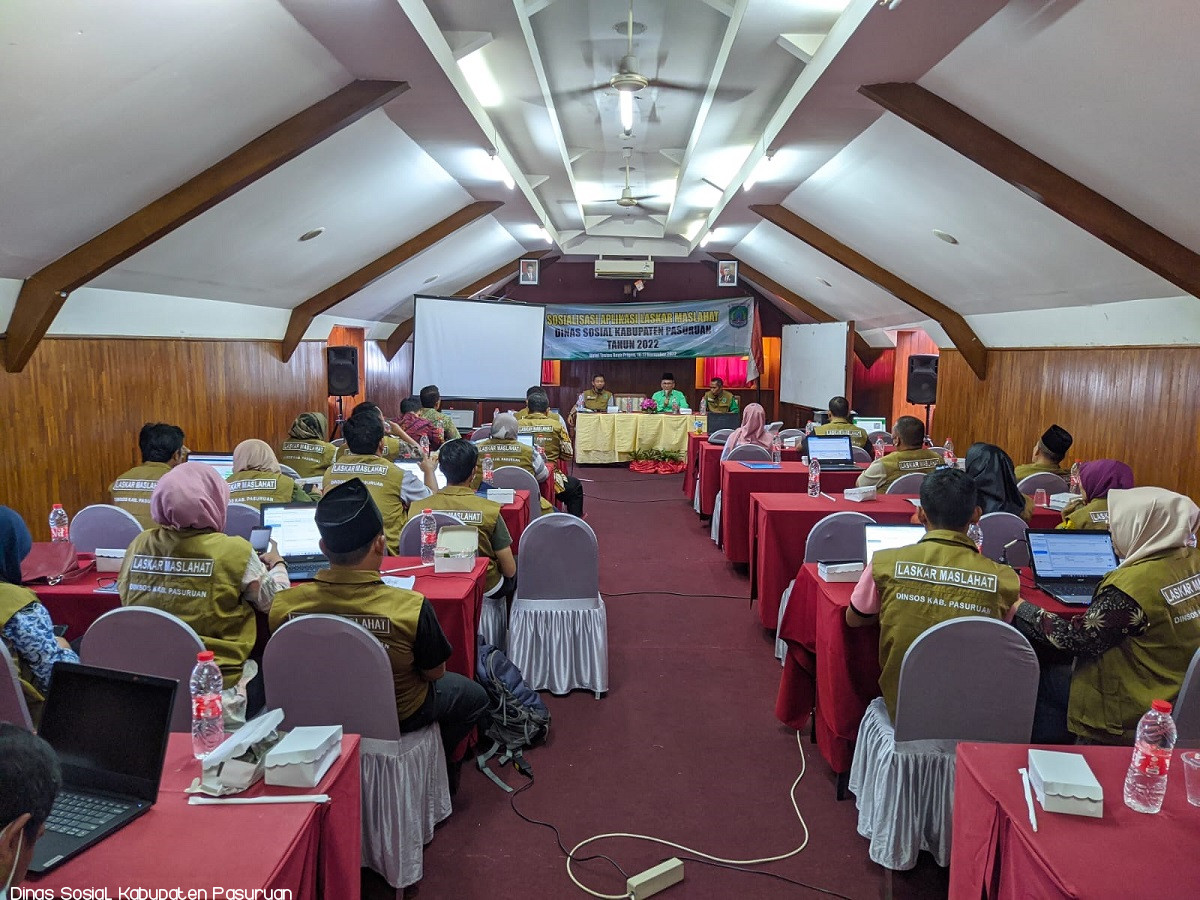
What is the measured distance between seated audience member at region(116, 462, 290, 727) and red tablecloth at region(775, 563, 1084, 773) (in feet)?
6.56

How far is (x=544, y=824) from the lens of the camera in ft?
9.11

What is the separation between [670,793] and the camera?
9.79 ft

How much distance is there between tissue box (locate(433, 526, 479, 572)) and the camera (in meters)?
3.22

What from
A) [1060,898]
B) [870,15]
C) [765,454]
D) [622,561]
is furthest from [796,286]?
[1060,898]

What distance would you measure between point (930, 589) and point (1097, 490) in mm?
2142

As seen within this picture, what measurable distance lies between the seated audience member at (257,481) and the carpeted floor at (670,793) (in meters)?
1.86

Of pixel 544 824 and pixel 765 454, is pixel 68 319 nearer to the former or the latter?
pixel 544 824

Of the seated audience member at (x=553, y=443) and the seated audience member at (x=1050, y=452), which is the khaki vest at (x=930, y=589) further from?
the seated audience member at (x=553, y=443)

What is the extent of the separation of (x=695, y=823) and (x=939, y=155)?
453cm

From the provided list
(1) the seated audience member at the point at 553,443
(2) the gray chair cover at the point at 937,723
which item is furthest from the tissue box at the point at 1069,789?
(1) the seated audience member at the point at 553,443

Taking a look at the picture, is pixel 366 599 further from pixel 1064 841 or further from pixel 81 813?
pixel 1064 841

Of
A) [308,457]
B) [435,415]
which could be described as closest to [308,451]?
[308,457]

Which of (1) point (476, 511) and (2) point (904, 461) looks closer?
(1) point (476, 511)

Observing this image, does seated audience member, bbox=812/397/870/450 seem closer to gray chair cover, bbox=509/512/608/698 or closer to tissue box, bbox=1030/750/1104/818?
gray chair cover, bbox=509/512/608/698
